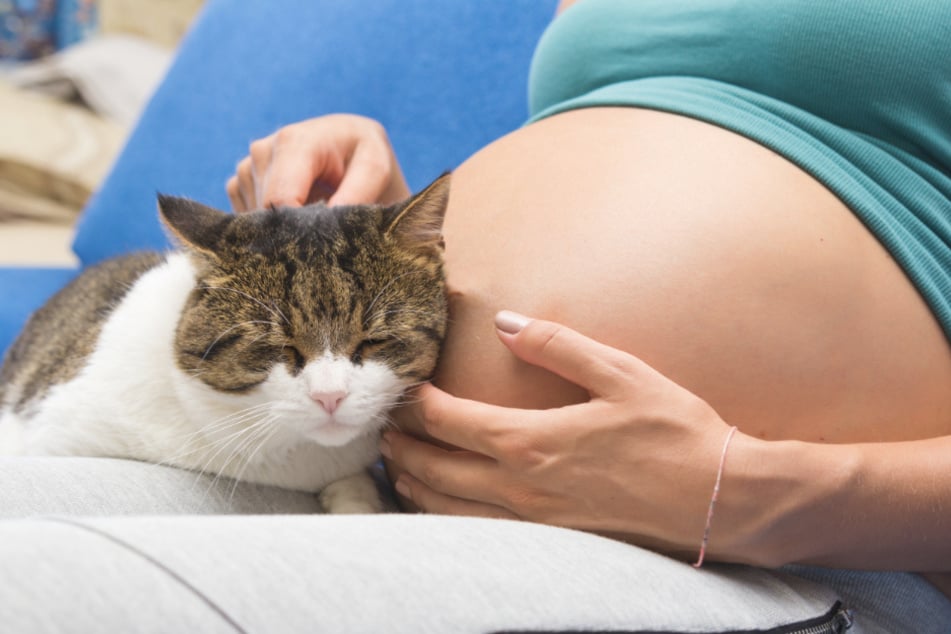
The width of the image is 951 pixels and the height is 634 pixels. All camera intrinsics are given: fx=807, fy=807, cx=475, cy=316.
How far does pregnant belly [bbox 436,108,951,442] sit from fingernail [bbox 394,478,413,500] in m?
0.11

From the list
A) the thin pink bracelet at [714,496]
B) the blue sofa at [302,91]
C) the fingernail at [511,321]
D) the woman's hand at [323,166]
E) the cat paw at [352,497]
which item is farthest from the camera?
the blue sofa at [302,91]

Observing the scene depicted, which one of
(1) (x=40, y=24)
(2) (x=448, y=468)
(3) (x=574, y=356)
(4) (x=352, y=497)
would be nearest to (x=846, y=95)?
(3) (x=574, y=356)

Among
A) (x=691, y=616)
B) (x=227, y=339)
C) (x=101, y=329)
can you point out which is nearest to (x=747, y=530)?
(x=691, y=616)

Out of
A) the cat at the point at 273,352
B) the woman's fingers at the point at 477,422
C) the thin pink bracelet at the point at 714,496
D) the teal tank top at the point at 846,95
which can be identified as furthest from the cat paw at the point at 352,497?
the teal tank top at the point at 846,95

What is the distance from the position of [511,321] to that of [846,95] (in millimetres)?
446

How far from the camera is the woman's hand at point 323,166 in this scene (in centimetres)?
98

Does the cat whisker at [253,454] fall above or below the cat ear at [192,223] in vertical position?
below

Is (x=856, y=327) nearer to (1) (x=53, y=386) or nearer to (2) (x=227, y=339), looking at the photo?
(2) (x=227, y=339)

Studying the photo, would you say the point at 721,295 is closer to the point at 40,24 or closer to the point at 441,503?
the point at 441,503

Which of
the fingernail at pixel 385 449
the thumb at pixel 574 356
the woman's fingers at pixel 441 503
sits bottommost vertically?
the woman's fingers at pixel 441 503

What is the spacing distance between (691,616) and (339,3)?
4.83 feet

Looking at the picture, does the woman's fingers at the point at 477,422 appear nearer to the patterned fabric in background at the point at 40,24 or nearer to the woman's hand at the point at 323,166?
the woman's hand at the point at 323,166

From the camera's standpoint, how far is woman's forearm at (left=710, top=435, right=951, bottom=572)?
2.16 feet

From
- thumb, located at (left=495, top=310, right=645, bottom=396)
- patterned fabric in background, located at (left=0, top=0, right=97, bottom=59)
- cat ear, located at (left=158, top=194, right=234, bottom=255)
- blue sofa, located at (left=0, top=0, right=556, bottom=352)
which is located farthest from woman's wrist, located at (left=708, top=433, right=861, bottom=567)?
patterned fabric in background, located at (left=0, top=0, right=97, bottom=59)
